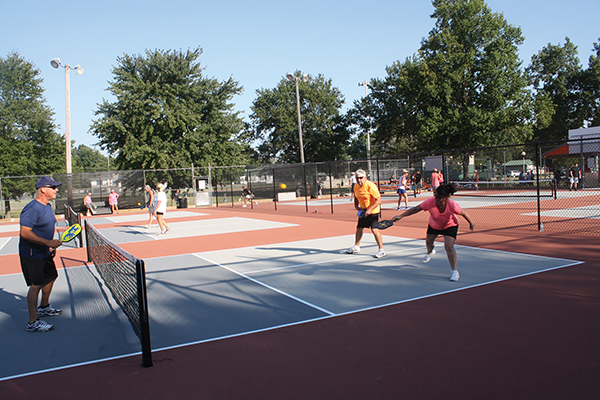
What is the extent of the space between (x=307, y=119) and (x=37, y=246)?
53.0 metres

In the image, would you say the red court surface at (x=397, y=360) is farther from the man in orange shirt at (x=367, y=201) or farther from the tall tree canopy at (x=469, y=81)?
the tall tree canopy at (x=469, y=81)

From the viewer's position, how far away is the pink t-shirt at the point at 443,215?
21.3 feet

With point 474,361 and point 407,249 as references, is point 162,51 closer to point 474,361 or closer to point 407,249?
point 407,249

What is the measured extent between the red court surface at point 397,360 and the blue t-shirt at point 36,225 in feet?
6.17

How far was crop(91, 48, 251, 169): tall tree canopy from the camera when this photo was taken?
39906 millimetres

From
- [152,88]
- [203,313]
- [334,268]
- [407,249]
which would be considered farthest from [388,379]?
[152,88]

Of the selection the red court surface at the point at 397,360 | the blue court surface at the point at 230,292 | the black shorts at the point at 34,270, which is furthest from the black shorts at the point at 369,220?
the black shorts at the point at 34,270

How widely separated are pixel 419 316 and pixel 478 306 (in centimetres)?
87

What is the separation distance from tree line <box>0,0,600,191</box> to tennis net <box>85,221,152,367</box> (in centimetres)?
3335

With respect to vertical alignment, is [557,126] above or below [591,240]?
above

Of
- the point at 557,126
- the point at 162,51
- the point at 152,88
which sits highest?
the point at 162,51

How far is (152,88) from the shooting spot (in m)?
40.9

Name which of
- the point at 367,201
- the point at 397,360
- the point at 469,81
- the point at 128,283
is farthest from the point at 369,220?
the point at 469,81

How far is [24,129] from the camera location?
164ft
